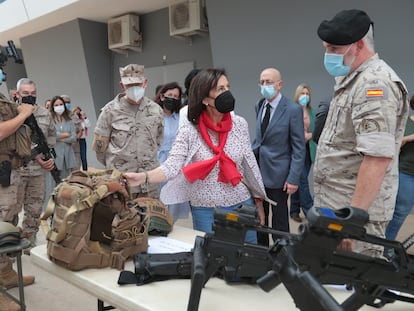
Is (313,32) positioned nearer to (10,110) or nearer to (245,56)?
(245,56)

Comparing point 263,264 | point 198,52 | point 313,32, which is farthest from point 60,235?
point 198,52

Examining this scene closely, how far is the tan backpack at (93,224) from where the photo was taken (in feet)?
4.73

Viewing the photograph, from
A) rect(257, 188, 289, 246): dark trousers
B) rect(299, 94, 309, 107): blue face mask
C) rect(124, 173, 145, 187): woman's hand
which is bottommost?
rect(257, 188, 289, 246): dark trousers

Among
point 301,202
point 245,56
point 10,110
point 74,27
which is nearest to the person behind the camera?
point 10,110

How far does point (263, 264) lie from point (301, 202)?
11.1 ft

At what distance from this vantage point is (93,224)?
1.61 metres

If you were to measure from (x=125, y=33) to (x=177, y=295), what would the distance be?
24.0 feet

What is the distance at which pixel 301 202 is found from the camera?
14.5 feet

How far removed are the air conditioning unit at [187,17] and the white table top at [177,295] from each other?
5874 millimetres

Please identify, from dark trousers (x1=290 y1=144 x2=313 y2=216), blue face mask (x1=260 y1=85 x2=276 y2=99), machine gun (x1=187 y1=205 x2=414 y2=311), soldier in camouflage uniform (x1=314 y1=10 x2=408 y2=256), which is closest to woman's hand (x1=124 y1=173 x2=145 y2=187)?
machine gun (x1=187 y1=205 x2=414 y2=311)

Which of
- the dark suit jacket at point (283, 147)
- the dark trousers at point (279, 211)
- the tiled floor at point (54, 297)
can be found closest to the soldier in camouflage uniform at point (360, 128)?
the dark suit jacket at point (283, 147)

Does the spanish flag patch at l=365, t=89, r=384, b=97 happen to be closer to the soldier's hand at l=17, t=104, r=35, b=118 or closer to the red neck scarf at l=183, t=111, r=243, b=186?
the red neck scarf at l=183, t=111, r=243, b=186

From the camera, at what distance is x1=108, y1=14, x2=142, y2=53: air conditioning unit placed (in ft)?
25.4

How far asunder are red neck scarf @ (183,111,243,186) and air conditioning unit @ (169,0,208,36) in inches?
203
